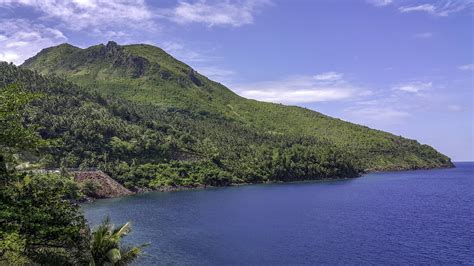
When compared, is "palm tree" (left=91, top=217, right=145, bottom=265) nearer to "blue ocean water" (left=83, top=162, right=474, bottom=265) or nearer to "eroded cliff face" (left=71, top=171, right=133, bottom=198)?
"blue ocean water" (left=83, top=162, right=474, bottom=265)

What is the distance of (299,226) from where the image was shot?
3748 inches

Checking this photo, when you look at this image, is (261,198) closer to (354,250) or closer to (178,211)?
(178,211)

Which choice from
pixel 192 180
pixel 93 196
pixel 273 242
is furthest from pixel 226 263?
pixel 192 180

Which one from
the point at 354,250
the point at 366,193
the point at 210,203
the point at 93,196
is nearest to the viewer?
the point at 354,250

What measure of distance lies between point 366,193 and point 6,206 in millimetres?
153867

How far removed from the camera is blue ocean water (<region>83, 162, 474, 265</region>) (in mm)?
66938

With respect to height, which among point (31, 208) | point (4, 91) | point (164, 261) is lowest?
point (164, 261)

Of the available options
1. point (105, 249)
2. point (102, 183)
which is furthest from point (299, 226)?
point (102, 183)

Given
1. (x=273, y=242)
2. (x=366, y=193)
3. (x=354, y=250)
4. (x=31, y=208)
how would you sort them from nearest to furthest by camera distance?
(x=31, y=208) < (x=354, y=250) < (x=273, y=242) < (x=366, y=193)

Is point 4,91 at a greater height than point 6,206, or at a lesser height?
greater

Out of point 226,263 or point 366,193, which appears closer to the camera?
point 226,263

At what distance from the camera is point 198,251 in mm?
70812

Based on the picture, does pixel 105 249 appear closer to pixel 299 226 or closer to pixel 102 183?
pixel 299 226

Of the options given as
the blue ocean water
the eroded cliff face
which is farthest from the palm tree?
the eroded cliff face
